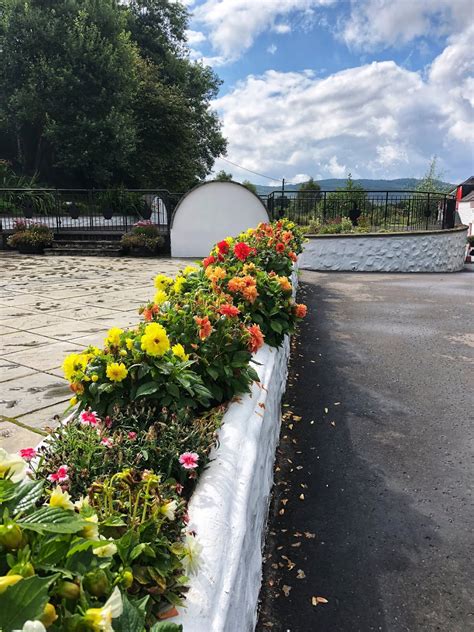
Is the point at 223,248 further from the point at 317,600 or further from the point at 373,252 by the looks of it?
the point at 373,252

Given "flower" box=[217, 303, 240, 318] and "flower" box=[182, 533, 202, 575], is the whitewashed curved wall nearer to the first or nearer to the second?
"flower" box=[217, 303, 240, 318]

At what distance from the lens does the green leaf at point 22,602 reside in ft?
2.54

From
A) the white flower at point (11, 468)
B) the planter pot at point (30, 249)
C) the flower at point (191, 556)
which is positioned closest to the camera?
the white flower at point (11, 468)

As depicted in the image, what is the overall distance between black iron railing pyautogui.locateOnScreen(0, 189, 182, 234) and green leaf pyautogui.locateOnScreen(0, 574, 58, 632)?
1523 centimetres

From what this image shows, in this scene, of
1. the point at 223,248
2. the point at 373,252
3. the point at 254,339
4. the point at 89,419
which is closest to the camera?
the point at 89,419

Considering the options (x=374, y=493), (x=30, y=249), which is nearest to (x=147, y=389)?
(x=374, y=493)

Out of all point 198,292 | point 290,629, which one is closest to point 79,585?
point 290,629

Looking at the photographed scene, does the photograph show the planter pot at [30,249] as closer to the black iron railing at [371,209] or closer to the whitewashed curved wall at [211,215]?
the whitewashed curved wall at [211,215]

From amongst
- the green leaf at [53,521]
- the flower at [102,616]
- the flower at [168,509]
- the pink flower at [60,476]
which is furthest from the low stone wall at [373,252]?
the flower at [102,616]

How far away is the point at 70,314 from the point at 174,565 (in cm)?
539

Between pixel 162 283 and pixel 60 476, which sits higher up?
pixel 162 283

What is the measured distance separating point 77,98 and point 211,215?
1174 centimetres

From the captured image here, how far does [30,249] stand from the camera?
47.8ft

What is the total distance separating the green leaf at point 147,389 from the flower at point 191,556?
74 centimetres
